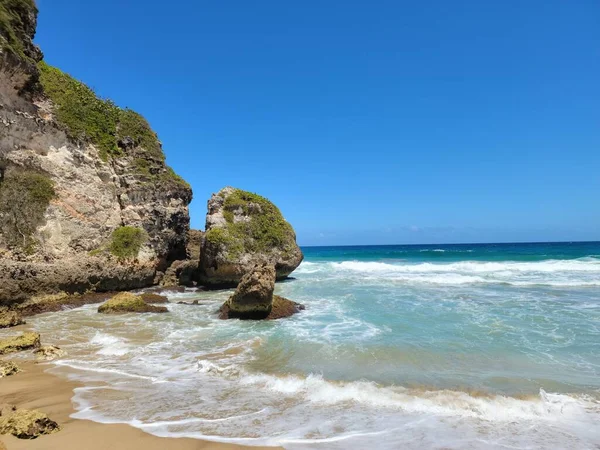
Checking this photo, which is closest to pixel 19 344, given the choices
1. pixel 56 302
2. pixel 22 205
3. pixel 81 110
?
pixel 56 302

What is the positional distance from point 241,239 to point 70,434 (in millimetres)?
15619

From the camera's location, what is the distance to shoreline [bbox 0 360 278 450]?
428 cm

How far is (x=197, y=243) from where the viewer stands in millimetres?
25438

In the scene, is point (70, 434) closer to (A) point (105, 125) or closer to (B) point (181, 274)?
(B) point (181, 274)

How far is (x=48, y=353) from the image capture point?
8039mm

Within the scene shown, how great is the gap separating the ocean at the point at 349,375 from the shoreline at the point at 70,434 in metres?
0.19

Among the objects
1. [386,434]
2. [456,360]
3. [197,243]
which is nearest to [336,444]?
[386,434]

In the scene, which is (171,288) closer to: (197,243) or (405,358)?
(197,243)

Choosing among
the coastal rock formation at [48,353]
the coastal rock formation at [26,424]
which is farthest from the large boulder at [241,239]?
the coastal rock formation at [26,424]

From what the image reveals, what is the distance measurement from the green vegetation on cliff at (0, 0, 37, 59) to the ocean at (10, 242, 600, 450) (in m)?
10.4

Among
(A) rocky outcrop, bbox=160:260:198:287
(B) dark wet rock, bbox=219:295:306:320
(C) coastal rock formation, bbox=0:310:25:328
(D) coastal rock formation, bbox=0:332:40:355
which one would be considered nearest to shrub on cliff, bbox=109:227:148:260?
(A) rocky outcrop, bbox=160:260:198:287

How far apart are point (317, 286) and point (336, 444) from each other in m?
16.7

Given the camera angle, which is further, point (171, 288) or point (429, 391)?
point (171, 288)

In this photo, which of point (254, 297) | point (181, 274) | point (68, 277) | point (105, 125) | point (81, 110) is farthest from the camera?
point (181, 274)
